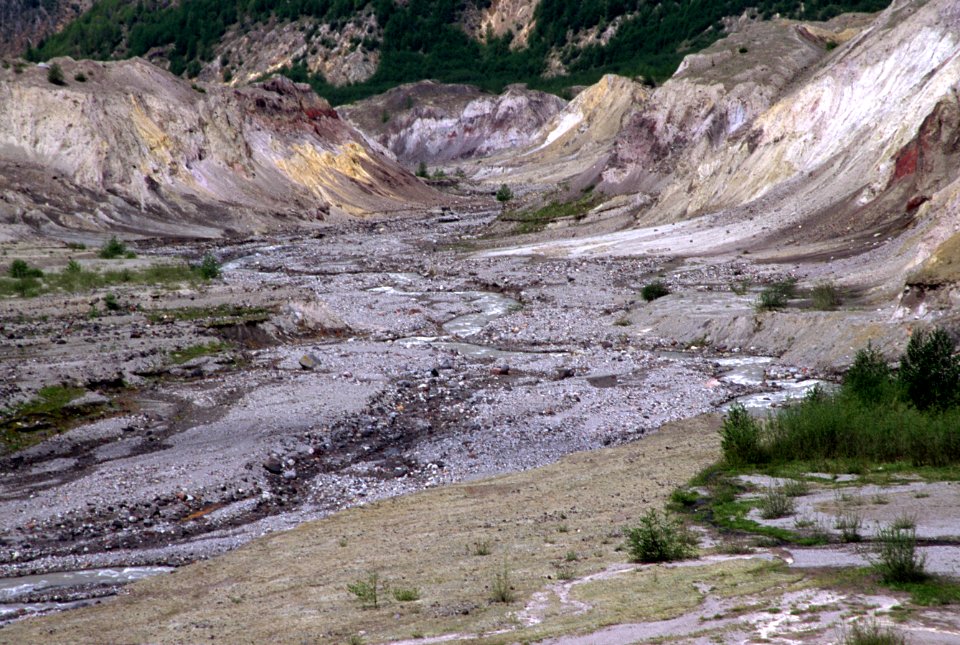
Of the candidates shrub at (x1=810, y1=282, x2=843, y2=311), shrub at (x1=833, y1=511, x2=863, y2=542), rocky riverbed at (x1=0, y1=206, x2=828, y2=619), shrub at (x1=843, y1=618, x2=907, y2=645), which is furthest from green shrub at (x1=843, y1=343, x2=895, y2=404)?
shrub at (x1=810, y1=282, x2=843, y2=311)

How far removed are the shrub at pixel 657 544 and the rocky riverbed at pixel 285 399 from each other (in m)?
7.35

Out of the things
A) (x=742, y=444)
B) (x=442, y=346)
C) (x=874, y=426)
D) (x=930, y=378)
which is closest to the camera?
(x=874, y=426)

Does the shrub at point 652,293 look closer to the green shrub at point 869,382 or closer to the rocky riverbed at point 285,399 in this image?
the rocky riverbed at point 285,399

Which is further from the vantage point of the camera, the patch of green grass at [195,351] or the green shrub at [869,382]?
the patch of green grass at [195,351]

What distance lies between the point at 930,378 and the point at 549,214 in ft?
178

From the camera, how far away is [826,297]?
36.4 meters

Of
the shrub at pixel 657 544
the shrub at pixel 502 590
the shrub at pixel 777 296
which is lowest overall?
the shrub at pixel 777 296

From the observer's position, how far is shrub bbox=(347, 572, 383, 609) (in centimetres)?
1188

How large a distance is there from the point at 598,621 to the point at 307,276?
4542cm

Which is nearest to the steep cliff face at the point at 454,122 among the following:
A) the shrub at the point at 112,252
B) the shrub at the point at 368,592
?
the shrub at the point at 112,252

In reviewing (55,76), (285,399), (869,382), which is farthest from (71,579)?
(55,76)

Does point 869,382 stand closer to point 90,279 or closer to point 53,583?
point 53,583

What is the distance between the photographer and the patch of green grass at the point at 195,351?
30594 millimetres

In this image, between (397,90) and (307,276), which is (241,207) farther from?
(397,90)
